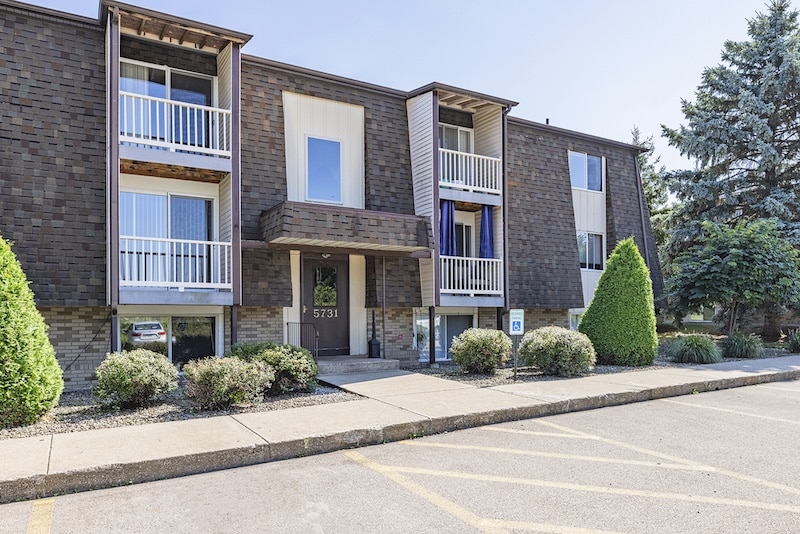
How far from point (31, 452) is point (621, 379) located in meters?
9.44

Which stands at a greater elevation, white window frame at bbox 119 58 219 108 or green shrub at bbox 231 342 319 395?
white window frame at bbox 119 58 219 108

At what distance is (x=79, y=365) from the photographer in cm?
1049

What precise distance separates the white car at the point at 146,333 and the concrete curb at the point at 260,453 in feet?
18.9

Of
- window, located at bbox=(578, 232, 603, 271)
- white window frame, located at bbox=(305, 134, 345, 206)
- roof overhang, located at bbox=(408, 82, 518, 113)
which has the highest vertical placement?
roof overhang, located at bbox=(408, 82, 518, 113)

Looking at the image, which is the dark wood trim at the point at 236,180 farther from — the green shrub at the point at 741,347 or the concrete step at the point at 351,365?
the green shrub at the point at 741,347

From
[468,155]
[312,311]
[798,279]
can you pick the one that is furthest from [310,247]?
[798,279]

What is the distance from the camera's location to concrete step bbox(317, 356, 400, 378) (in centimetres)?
1143

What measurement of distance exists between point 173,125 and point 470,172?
6907mm

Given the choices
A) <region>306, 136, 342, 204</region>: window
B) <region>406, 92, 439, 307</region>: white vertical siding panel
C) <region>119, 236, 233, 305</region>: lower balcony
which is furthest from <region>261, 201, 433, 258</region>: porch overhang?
<region>306, 136, 342, 204</region>: window

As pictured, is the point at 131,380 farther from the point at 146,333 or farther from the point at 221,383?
the point at 146,333

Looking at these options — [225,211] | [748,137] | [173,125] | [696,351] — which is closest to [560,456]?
[225,211]

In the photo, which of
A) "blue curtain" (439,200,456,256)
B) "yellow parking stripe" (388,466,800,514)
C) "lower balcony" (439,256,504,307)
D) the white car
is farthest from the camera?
"blue curtain" (439,200,456,256)

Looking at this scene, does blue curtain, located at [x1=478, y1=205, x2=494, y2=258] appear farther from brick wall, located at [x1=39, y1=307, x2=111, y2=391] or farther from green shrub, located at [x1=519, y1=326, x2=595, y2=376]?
brick wall, located at [x1=39, y1=307, x2=111, y2=391]

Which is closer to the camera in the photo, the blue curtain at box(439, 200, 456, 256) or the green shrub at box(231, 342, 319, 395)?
the green shrub at box(231, 342, 319, 395)
